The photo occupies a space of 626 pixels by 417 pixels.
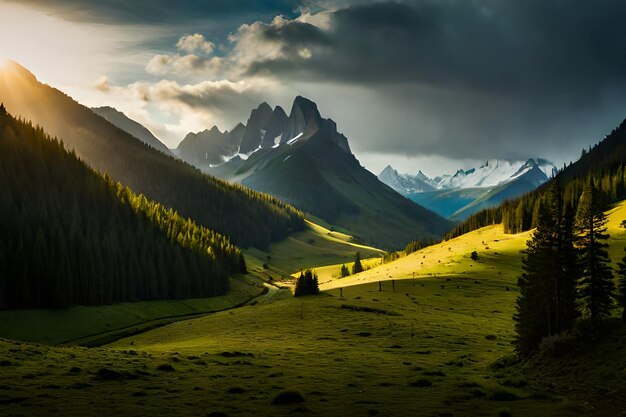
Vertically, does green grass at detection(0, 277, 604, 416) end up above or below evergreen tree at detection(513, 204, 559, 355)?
below

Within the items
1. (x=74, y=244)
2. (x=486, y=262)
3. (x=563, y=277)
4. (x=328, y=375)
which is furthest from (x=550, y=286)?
(x=74, y=244)

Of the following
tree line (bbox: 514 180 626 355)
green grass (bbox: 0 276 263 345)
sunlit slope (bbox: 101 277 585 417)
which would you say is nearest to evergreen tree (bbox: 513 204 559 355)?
tree line (bbox: 514 180 626 355)

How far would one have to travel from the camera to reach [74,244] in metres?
146

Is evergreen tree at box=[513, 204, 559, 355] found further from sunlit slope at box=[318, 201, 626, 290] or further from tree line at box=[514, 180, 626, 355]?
sunlit slope at box=[318, 201, 626, 290]

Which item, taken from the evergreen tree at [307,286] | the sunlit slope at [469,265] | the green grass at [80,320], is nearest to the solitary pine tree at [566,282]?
the evergreen tree at [307,286]

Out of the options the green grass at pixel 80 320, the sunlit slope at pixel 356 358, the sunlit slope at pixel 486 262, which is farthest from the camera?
the sunlit slope at pixel 486 262

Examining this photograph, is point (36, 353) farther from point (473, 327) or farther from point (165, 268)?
point (165, 268)

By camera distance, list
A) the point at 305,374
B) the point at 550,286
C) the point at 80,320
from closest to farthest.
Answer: the point at 305,374 < the point at 550,286 < the point at 80,320

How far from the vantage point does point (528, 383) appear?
4394 cm

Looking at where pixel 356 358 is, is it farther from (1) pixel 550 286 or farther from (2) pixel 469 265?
(2) pixel 469 265

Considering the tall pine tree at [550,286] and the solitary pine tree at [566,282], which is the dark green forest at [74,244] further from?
the solitary pine tree at [566,282]

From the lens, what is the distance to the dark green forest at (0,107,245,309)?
12738 cm

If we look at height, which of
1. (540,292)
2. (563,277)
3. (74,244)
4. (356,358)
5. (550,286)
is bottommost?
(356,358)

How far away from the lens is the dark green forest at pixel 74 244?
12738cm
